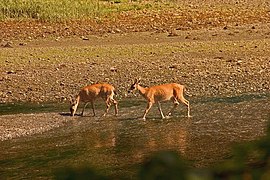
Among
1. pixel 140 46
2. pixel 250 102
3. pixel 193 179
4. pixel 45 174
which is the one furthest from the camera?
pixel 140 46

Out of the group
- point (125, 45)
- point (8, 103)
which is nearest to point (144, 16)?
point (125, 45)

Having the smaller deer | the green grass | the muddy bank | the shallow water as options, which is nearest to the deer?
the shallow water

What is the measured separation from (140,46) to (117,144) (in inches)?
491

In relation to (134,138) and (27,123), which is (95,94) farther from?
(134,138)

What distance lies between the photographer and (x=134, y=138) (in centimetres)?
1316

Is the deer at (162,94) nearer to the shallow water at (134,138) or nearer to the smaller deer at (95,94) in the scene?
the shallow water at (134,138)

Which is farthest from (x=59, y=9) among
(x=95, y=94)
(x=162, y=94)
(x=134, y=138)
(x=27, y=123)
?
(x=134, y=138)

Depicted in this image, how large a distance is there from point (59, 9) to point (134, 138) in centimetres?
1952

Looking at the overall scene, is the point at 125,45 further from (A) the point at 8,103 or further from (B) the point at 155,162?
(B) the point at 155,162

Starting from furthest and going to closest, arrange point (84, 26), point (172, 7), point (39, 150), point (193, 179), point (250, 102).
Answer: point (172, 7)
point (84, 26)
point (250, 102)
point (39, 150)
point (193, 179)

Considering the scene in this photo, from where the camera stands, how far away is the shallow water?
11008 millimetres

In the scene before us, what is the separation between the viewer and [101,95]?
17.2m

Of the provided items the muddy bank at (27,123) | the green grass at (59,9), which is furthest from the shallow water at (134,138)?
the green grass at (59,9)

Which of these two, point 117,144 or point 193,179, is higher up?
point 193,179
